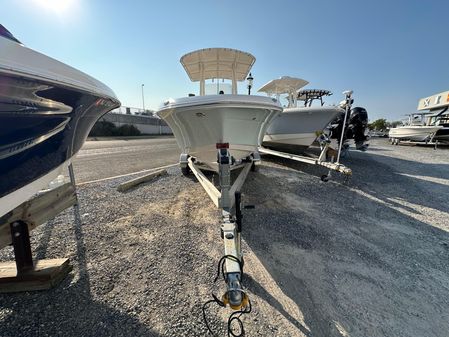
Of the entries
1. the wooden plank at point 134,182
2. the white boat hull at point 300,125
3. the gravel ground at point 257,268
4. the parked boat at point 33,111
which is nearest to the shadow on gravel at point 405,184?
the gravel ground at point 257,268

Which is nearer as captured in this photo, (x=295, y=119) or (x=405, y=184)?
(x=405, y=184)

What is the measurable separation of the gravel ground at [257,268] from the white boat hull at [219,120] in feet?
3.27

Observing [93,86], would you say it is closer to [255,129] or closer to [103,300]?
[103,300]

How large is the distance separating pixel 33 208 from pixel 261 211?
2.78m

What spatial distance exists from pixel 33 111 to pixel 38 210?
1192 mm

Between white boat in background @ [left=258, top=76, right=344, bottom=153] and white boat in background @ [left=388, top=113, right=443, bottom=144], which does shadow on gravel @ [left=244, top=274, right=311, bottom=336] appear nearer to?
white boat in background @ [left=258, top=76, right=344, bottom=153]

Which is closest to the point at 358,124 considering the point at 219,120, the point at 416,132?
the point at 219,120

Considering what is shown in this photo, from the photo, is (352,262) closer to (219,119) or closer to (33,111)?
(219,119)

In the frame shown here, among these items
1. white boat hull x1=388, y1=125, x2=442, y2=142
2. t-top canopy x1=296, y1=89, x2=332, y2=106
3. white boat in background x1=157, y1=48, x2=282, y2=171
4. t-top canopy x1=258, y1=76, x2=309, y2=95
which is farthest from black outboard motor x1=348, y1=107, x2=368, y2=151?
white boat hull x1=388, y1=125, x2=442, y2=142

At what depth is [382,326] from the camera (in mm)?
1445

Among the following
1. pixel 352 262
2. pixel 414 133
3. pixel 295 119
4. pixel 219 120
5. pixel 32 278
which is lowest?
pixel 352 262

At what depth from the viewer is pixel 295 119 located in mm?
6320

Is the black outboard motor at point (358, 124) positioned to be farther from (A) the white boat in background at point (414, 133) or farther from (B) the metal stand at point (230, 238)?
(A) the white boat in background at point (414, 133)

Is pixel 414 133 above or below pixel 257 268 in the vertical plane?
above
